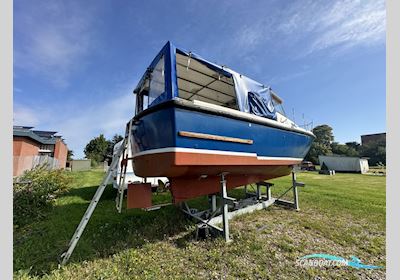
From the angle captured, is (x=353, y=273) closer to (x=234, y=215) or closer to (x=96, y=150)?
(x=234, y=215)

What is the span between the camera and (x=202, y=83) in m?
5.27

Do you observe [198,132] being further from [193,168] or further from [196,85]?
[196,85]

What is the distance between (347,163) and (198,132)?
3001 centimetres

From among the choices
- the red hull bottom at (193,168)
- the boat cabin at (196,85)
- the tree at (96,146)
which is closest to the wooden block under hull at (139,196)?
the red hull bottom at (193,168)

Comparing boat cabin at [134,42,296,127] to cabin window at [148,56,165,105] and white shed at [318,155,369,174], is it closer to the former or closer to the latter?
cabin window at [148,56,165,105]

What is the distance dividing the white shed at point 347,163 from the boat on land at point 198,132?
26185mm

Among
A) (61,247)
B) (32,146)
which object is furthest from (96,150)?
(61,247)

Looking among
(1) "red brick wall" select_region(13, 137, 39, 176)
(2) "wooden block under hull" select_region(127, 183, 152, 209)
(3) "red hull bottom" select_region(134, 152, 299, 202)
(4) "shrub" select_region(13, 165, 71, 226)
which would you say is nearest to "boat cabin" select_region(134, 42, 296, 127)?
(3) "red hull bottom" select_region(134, 152, 299, 202)

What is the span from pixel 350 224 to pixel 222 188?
318cm

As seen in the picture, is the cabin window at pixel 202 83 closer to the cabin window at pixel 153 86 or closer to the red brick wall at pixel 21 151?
the cabin window at pixel 153 86

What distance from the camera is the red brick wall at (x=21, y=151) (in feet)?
31.8

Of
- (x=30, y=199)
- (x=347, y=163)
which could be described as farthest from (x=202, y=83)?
(x=347, y=163)

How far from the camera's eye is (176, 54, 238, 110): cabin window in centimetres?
433

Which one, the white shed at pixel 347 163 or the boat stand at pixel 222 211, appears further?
the white shed at pixel 347 163
